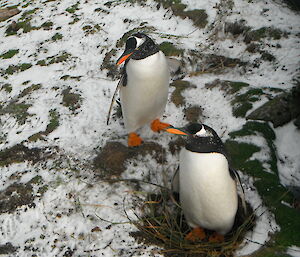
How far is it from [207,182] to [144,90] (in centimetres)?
139

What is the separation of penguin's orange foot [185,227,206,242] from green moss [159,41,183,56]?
301cm

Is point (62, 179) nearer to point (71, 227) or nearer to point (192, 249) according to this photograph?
point (71, 227)

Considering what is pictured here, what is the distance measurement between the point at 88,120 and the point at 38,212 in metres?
1.53

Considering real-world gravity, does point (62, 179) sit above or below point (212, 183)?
below

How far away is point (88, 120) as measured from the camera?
4.23 m

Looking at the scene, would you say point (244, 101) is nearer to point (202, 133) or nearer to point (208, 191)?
point (202, 133)

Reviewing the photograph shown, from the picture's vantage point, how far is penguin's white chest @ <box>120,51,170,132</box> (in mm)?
3255

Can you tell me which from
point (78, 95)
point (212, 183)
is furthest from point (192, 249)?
point (78, 95)

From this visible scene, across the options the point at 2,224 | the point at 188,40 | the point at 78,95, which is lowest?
the point at 2,224

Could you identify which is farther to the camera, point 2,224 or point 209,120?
point 209,120

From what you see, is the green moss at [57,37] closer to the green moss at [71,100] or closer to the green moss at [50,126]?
the green moss at [71,100]

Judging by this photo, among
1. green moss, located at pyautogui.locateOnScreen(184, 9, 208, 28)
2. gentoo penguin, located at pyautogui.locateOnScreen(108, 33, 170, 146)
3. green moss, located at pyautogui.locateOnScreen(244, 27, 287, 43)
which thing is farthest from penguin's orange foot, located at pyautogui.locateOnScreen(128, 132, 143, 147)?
green moss, located at pyautogui.locateOnScreen(184, 9, 208, 28)

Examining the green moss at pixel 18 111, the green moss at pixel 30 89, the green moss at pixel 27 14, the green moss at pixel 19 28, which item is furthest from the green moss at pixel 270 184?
the green moss at pixel 27 14

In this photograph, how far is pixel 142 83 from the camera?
10.9 feet
